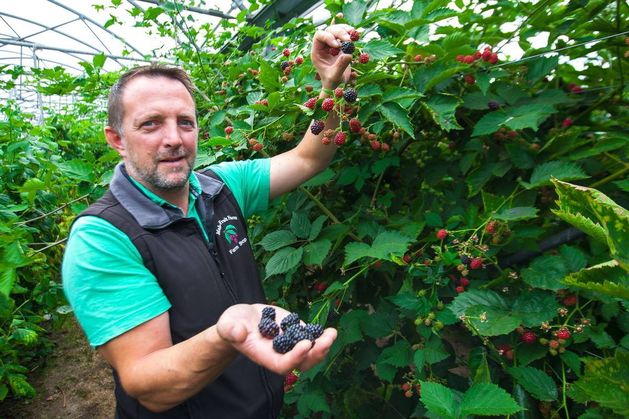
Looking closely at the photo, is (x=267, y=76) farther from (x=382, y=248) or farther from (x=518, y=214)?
(x=518, y=214)

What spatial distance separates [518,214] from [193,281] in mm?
916

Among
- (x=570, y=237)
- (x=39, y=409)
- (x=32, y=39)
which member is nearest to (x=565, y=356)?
(x=570, y=237)

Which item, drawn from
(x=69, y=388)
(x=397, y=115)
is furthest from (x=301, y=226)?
(x=69, y=388)

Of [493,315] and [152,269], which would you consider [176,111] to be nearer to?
[152,269]

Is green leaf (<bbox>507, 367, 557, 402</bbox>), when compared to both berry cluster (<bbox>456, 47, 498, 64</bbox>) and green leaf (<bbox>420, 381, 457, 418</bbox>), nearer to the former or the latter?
green leaf (<bbox>420, 381, 457, 418</bbox>)

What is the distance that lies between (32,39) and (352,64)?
1647cm

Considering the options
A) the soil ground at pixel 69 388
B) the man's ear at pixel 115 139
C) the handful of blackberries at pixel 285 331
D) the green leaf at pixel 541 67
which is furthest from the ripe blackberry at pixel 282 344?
the soil ground at pixel 69 388

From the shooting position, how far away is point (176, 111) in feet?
4.34

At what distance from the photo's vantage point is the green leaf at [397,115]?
3.60 feet

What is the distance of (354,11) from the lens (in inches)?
52.7

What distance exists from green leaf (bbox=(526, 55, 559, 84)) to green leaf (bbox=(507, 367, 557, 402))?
87cm

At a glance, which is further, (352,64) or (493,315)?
(352,64)

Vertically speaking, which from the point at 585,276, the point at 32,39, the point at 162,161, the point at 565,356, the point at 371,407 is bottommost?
the point at 371,407

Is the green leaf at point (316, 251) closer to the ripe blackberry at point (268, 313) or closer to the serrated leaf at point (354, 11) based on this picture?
the ripe blackberry at point (268, 313)
